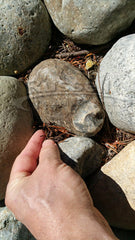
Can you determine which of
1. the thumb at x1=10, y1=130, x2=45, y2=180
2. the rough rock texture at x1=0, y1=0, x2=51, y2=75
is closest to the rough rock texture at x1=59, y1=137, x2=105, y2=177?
the thumb at x1=10, y1=130, x2=45, y2=180

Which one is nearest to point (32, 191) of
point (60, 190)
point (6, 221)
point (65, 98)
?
point (60, 190)

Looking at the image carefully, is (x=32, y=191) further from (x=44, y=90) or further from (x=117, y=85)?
(x=117, y=85)

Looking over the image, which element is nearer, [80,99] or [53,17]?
[80,99]

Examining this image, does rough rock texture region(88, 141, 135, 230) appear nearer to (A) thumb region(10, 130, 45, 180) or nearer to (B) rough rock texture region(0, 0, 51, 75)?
(A) thumb region(10, 130, 45, 180)

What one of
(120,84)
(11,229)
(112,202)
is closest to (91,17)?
(120,84)

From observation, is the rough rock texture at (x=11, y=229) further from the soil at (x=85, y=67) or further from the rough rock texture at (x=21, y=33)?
the rough rock texture at (x=21, y=33)
